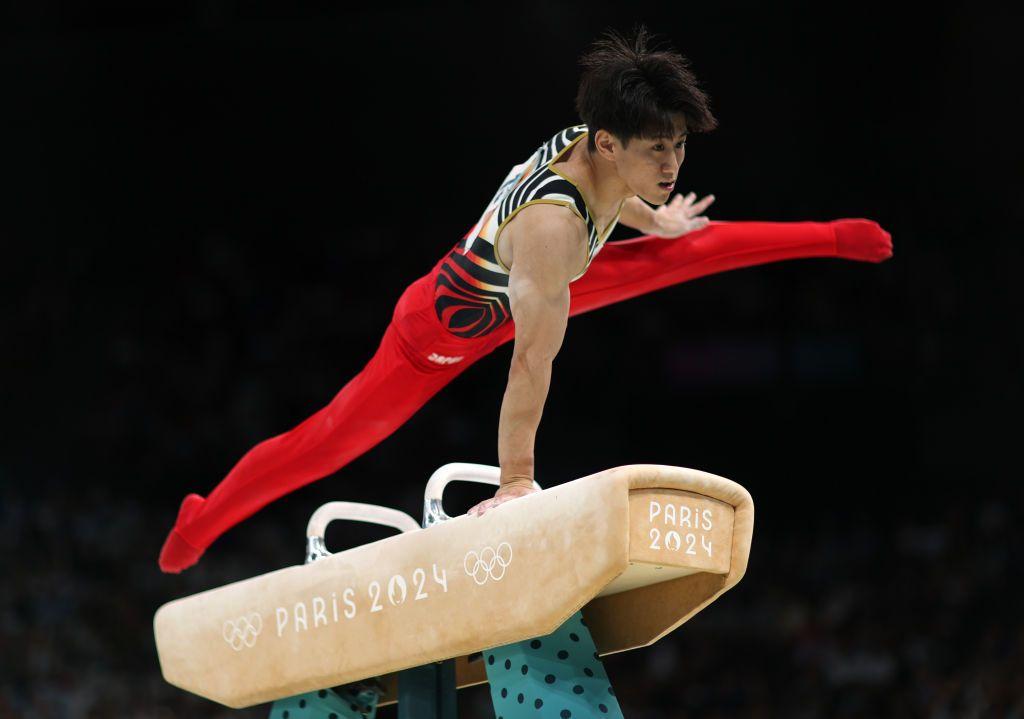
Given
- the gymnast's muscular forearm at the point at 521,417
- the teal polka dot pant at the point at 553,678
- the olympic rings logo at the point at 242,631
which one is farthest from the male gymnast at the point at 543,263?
the olympic rings logo at the point at 242,631

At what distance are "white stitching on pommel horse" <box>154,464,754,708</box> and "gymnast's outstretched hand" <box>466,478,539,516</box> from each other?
6 centimetres

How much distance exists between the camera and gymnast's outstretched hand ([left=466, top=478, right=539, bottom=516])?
2840 millimetres

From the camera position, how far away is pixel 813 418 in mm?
8766

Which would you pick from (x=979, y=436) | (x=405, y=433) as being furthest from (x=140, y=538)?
(x=979, y=436)

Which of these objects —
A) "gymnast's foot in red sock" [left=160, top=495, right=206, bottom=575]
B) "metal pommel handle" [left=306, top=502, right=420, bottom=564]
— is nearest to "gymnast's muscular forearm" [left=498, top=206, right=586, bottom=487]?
"metal pommel handle" [left=306, top=502, right=420, bottom=564]

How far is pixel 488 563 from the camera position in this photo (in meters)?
2.71

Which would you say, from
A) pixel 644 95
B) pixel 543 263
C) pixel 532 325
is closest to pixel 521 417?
pixel 532 325

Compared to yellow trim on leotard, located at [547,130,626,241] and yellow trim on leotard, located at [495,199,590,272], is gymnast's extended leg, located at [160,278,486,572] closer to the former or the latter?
yellow trim on leotard, located at [495,199,590,272]

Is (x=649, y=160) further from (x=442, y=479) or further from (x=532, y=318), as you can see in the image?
(x=442, y=479)

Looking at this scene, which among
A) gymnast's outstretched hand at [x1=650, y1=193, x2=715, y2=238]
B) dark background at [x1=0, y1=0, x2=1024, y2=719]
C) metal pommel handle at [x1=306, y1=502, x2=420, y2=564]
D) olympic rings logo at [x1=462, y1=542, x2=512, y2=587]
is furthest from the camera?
dark background at [x1=0, y1=0, x2=1024, y2=719]

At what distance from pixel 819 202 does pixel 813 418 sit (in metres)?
1.56

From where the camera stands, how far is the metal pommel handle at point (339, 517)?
3400 mm

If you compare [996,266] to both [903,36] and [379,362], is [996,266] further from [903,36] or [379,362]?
[379,362]

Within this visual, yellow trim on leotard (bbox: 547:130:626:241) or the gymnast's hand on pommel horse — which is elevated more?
yellow trim on leotard (bbox: 547:130:626:241)
